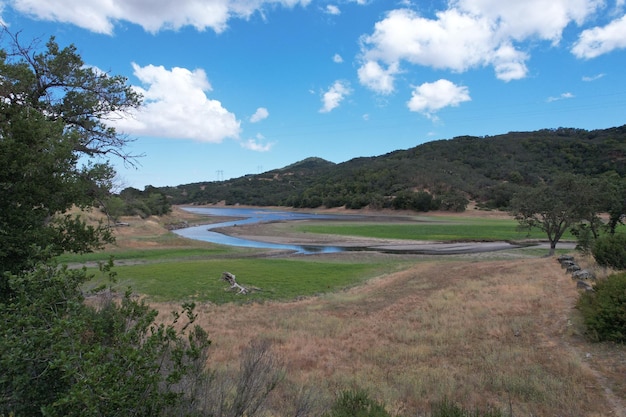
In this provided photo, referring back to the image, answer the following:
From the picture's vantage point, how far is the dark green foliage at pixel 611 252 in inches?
726

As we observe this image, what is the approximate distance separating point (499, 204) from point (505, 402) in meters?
122

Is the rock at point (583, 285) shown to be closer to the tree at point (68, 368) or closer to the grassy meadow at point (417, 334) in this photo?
the grassy meadow at point (417, 334)

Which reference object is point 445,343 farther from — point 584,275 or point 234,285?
point 234,285

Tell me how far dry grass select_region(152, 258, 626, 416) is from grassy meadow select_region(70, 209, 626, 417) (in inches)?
1.5

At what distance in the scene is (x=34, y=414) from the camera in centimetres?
375

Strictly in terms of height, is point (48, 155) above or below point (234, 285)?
above

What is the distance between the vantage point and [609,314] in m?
9.36

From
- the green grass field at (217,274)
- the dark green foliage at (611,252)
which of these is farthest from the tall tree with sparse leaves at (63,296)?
the dark green foliage at (611,252)

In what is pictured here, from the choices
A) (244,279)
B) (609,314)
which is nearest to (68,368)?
(609,314)

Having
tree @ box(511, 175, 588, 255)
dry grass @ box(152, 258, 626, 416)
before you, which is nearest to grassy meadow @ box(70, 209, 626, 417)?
dry grass @ box(152, 258, 626, 416)

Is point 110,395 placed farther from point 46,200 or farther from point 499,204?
point 499,204

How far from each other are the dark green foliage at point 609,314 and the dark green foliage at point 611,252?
34.0ft

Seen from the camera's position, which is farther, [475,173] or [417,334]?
[475,173]

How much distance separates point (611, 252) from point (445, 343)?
14529 mm
